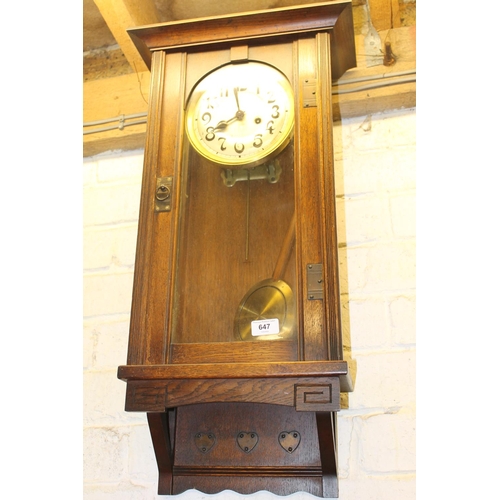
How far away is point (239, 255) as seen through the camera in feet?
3.71

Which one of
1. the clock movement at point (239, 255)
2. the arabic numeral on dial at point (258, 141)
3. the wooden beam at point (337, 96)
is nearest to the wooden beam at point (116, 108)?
the wooden beam at point (337, 96)

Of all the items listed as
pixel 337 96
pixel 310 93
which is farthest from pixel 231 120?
pixel 337 96

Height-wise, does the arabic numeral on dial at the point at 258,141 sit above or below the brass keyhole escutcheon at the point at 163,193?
above

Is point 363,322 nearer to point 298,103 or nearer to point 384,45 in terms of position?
point 298,103

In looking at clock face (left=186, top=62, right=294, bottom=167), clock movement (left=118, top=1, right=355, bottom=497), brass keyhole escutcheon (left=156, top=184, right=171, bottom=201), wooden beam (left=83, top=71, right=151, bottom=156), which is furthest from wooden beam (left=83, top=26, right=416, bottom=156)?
brass keyhole escutcheon (left=156, top=184, right=171, bottom=201)

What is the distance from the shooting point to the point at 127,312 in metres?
1.37

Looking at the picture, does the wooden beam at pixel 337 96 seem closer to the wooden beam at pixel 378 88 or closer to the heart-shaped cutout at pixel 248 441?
the wooden beam at pixel 378 88


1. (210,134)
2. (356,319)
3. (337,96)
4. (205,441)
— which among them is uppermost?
(337,96)

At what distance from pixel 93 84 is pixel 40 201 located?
2.07 feet

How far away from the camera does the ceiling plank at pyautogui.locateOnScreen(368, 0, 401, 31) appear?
1367 mm

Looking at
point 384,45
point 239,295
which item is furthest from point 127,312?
point 384,45

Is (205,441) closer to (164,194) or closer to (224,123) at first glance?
(164,194)

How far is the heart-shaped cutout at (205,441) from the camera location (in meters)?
1.15

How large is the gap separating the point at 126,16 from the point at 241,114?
0.40m
